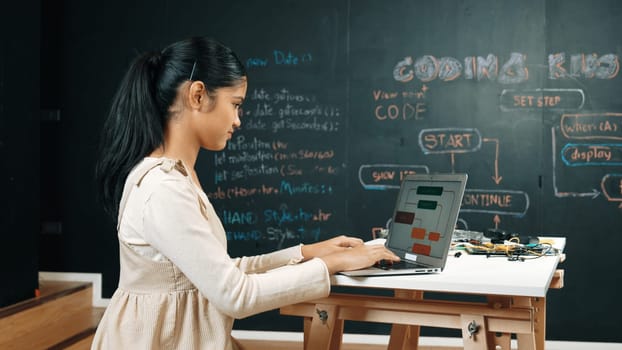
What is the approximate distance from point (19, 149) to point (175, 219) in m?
2.79

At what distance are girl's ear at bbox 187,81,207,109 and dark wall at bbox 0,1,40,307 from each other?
251 centimetres

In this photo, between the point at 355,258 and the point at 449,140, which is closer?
the point at 355,258

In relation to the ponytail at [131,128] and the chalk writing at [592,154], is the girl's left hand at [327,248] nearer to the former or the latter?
the ponytail at [131,128]

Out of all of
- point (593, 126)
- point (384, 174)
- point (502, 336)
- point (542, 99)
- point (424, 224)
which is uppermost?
point (542, 99)

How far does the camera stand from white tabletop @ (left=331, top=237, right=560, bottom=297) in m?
1.63

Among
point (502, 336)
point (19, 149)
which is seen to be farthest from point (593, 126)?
Answer: point (19, 149)

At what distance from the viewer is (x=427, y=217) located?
6.31 feet

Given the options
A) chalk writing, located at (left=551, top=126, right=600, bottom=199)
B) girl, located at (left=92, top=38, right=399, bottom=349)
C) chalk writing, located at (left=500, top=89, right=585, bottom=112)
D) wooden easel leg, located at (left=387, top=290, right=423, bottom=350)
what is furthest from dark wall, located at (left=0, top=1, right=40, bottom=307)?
chalk writing, located at (left=551, top=126, right=600, bottom=199)

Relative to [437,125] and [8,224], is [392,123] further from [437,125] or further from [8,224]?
[8,224]

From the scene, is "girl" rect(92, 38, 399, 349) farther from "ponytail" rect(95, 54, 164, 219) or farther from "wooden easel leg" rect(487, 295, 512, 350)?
"wooden easel leg" rect(487, 295, 512, 350)

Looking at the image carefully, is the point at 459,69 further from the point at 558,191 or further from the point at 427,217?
the point at 427,217

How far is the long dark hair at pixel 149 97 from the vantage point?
5.12 ft

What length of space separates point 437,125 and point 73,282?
252 cm

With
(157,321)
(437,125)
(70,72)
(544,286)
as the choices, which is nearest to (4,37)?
(70,72)
